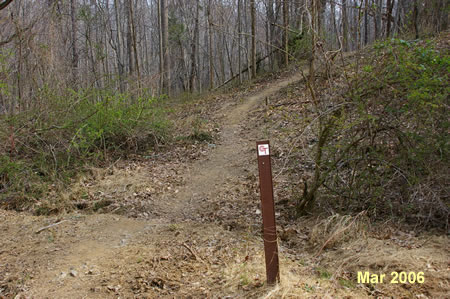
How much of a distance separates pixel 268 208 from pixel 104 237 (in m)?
2.83

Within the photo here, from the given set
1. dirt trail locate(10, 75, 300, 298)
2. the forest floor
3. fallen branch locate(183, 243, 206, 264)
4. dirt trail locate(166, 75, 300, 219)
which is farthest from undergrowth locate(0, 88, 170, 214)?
fallen branch locate(183, 243, 206, 264)

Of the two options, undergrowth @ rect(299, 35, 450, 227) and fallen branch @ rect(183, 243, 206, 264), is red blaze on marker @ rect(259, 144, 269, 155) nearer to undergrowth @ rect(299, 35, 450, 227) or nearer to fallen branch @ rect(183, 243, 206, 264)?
undergrowth @ rect(299, 35, 450, 227)

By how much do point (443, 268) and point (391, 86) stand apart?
6.64 ft

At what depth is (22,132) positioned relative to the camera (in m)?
6.89

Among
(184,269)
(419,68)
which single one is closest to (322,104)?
(419,68)

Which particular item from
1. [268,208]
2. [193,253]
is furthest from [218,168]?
[268,208]

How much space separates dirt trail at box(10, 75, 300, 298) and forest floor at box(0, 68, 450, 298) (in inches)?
0.6

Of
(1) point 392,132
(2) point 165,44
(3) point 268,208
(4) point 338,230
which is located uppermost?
(2) point 165,44

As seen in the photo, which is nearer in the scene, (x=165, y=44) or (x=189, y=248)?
(x=189, y=248)

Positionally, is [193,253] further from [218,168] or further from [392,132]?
[218,168]

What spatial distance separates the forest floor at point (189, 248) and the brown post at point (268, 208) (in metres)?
0.18

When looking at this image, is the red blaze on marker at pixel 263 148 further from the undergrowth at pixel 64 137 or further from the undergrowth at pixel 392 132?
the undergrowth at pixel 64 137

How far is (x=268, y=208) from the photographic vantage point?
2916 mm

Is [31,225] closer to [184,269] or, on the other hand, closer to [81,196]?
[81,196]
